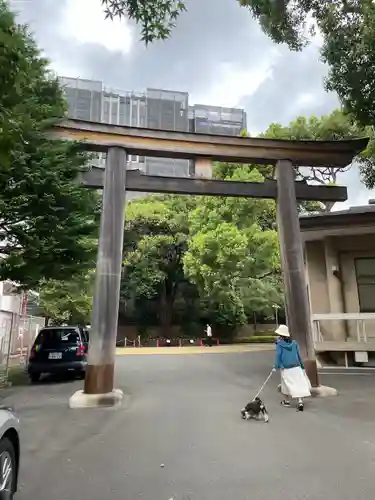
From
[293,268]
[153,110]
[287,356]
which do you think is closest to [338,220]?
[293,268]

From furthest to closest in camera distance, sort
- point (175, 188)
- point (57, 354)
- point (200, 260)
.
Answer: point (200, 260) → point (57, 354) → point (175, 188)

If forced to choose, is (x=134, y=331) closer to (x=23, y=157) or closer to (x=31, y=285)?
(x=31, y=285)

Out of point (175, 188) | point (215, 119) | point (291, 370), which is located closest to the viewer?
point (291, 370)

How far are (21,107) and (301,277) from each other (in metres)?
6.83

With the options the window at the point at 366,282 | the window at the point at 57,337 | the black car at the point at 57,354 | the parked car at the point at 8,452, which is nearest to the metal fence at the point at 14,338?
the black car at the point at 57,354

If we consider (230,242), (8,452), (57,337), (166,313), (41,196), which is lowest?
(8,452)

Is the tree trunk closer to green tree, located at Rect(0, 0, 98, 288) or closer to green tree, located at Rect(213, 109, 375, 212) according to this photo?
green tree, located at Rect(213, 109, 375, 212)

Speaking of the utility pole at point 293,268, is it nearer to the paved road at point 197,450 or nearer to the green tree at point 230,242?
the paved road at point 197,450

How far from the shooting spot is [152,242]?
33.5 meters

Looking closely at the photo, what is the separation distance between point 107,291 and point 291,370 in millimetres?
4033

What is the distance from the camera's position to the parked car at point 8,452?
10.7 feet

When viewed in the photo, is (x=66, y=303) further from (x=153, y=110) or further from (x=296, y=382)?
(x=153, y=110)

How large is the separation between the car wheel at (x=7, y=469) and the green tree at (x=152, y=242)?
29103mm

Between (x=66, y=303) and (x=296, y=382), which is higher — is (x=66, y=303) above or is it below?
above
